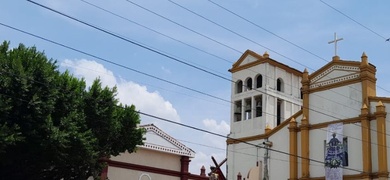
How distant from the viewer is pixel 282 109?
34125 millimetres

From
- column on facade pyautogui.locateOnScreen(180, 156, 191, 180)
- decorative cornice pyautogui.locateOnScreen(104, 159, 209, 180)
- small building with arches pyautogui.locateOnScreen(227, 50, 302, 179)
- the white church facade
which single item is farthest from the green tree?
small building with arches pyautogui.locateOnScreen(227, 50, 302, 179)

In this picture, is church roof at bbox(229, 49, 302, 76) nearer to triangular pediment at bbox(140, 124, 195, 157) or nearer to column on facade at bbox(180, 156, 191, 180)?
triangular pediment at bbox(140, 124, 195, 157)

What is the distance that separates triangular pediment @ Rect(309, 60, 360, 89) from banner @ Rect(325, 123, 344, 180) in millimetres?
2421

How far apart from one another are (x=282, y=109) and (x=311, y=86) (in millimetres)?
3413

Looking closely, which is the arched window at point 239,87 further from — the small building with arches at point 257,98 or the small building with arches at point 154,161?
the small building with arches at point 154,161

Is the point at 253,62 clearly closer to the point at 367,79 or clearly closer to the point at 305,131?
the point at 305,131

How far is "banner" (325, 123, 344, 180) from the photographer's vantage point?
28.3 m

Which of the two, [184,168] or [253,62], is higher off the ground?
[253,62]

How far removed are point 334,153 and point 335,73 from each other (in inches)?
167

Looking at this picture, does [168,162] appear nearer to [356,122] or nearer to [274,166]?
[274,166]

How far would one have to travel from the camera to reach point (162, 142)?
87.2 ft

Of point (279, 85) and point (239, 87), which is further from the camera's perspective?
point (239, 87)

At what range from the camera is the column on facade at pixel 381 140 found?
2662cm

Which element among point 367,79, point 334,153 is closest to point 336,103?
point 367,79
